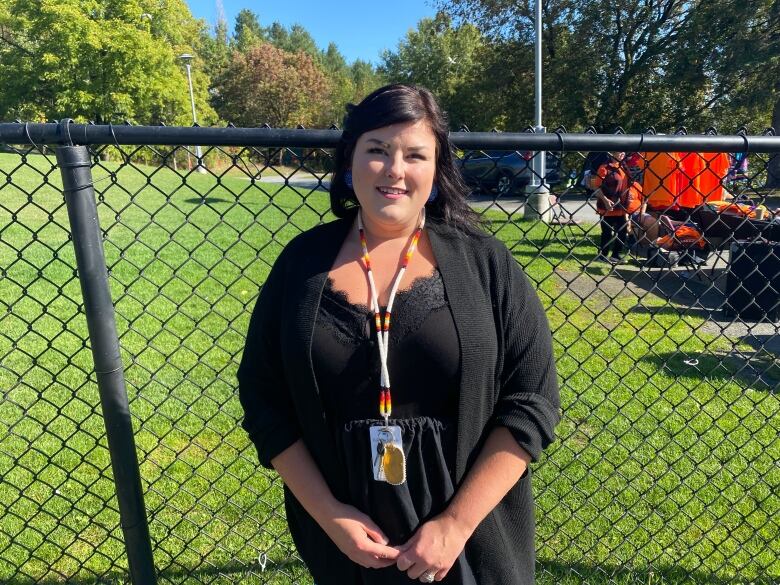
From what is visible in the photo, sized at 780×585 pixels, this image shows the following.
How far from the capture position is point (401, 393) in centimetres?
148

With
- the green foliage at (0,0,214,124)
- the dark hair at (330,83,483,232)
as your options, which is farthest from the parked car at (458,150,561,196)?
the green foliage at (0,0,214,124)

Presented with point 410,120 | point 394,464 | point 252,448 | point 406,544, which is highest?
point 410,120

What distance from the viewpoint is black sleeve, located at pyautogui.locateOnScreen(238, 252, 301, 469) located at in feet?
5.13

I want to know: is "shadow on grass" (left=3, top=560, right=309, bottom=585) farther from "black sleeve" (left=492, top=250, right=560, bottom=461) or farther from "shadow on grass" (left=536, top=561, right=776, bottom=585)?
"black sleeve" (left=492, top=250, right=560, bottom=461)

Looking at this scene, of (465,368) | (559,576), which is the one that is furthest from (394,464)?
(559,576)

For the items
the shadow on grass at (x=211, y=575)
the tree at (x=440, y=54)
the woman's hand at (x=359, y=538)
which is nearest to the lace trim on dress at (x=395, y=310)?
the woman's hand at (x=359, y=538)

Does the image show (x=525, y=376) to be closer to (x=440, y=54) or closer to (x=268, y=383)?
(x=268, y=383)

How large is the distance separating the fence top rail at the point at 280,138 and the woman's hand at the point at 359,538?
102 cm

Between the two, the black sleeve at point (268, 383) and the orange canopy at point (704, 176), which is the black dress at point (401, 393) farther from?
the orange canopy at point (704, 176)

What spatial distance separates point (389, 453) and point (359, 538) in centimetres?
23

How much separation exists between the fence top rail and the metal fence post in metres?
0.07

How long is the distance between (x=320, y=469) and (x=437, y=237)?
651 mm

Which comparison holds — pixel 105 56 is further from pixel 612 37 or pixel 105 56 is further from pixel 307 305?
pixel 307 305

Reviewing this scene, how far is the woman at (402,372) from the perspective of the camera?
1462 mm
